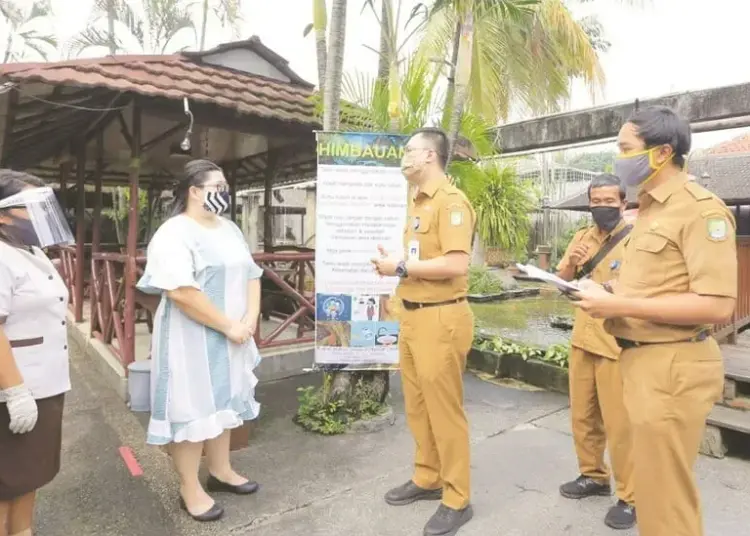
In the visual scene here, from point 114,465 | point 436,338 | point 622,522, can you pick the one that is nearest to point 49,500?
point 114,465

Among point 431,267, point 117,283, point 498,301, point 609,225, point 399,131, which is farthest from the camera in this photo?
point 498,301

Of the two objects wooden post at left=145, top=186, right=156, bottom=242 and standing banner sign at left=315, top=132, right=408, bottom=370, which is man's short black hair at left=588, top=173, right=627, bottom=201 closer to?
standing banner sign at left=315, top=132, right=408, bottom=370

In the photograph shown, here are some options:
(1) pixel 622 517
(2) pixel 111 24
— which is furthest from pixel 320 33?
(2) pixel 111 24

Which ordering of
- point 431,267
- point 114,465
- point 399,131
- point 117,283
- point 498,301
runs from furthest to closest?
point 498,301 → point 117,283 → point 399,131 → point 114,465 → point 431,267

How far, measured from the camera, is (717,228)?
1681mm

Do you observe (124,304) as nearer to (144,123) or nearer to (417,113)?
(144,123)

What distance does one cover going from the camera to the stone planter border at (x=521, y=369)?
16.1ft

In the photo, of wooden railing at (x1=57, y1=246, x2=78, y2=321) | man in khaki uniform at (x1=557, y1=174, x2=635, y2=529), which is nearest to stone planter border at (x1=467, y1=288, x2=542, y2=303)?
wooden railing at (x1=57, y1=246, x2=78, y2=321)

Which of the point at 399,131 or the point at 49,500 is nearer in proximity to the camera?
the point at 49,500

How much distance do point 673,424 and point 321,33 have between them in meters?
3.59

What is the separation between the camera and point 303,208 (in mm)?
17000

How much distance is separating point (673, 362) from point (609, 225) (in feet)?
4.17

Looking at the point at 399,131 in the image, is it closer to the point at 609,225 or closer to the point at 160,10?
the point at 609,225

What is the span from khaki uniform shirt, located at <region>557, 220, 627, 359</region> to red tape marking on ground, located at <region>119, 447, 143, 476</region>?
2733 mm
